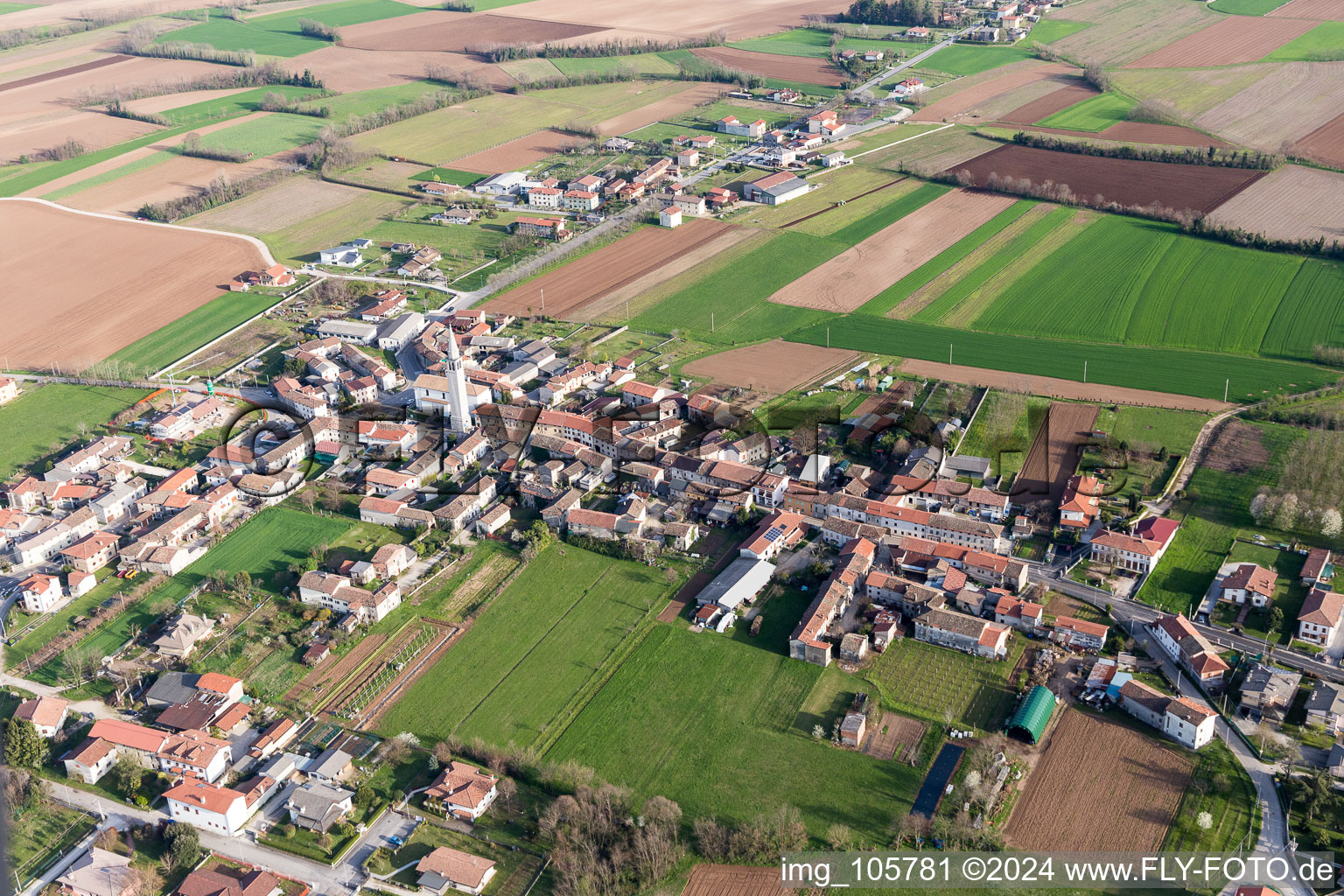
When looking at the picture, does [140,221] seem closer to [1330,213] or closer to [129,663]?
[129,663]

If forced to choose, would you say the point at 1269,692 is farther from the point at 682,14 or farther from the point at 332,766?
the point at 682,14

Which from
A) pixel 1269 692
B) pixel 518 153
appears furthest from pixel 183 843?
pixel 518 153

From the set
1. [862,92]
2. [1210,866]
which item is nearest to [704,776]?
[1210,866]

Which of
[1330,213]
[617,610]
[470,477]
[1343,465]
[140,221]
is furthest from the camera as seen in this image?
[140,221]

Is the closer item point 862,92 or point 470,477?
point 470,477

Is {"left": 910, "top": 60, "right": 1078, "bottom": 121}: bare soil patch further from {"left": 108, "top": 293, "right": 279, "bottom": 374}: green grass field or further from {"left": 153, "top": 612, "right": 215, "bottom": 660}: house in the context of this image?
{"left": 153, "top": 612, "right": 215, "bottom": 660}: house

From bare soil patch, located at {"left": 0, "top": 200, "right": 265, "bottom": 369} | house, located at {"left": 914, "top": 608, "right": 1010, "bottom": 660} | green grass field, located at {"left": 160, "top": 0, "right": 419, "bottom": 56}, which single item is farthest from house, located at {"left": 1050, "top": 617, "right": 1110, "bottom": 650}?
green grass field, located at {"left": 160, "top": 0, "right": 419, "bottom": 56}
